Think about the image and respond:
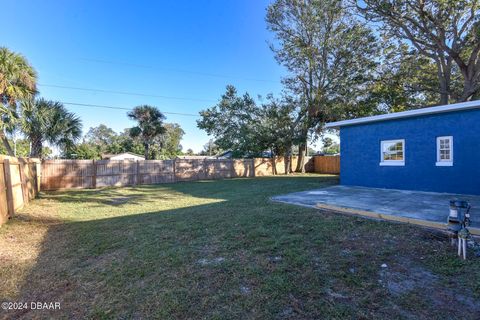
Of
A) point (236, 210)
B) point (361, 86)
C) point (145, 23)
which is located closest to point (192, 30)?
point (145, 23)

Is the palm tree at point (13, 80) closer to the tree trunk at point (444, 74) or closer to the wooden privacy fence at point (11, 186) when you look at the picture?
the wooden privacy fence at point (11, 186)

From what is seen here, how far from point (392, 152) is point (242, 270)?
8.55m

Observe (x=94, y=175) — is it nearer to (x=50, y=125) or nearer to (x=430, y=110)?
(x=50, y=125)

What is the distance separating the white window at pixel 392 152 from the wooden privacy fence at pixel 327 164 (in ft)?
41.1

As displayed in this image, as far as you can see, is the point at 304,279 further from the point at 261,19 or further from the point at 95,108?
the point at 95,108

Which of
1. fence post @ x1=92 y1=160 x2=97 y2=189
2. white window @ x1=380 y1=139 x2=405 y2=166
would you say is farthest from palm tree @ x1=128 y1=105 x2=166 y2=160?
white window @ x1=380 y1=139 x2=405 y2=166

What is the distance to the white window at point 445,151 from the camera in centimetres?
767

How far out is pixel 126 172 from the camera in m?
14.3

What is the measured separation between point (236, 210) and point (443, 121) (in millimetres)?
7187

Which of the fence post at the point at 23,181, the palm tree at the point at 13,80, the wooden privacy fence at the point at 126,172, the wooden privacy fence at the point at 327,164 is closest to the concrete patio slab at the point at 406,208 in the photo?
the fence post at the point at 23,181

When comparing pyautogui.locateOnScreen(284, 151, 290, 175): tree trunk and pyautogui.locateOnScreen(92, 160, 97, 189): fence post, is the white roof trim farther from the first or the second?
pyautogui.locateOnScreen(92, 160, 97, 189): fence post

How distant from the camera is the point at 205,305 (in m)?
2.29

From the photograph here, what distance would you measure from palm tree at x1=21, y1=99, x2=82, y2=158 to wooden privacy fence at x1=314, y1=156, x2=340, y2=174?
1922 centimetres

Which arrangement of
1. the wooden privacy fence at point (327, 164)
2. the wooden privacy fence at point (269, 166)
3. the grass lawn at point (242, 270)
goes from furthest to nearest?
the wooden privacy fence at point (327, 164)
the wooden privacy fence at point (269, 166)
the grass lawn at point (242, 270)
